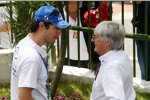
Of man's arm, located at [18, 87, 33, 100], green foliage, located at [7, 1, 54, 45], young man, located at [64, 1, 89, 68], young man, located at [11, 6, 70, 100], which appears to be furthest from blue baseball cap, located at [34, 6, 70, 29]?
young man, located at [64, 1, 89, 68]

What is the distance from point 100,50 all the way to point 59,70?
253cm

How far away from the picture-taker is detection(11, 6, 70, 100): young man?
3.73 meters

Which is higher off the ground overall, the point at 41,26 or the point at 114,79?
the point at 41,26

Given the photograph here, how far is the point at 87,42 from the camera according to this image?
7.48 m

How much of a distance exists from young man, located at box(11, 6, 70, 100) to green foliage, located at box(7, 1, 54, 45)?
236 cm

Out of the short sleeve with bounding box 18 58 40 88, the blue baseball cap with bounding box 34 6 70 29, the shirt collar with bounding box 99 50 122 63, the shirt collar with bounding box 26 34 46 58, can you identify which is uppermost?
the blue baseball cap with bounding box 34 6 70 29

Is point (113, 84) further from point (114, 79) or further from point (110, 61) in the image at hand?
point (110, 61)

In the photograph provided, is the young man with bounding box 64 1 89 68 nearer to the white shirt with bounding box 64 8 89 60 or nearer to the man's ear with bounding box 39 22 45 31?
the white shirt with bounding box 64 8 89 60

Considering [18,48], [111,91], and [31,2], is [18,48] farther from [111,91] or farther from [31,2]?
[31,2]

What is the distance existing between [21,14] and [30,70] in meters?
2.79

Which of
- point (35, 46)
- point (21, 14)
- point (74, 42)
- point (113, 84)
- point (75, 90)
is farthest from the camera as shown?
→ point (74, 42)

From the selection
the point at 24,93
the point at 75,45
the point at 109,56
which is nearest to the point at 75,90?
the point at 75,45

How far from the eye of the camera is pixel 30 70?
12.2 ft

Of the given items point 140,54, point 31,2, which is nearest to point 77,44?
point 140,54
